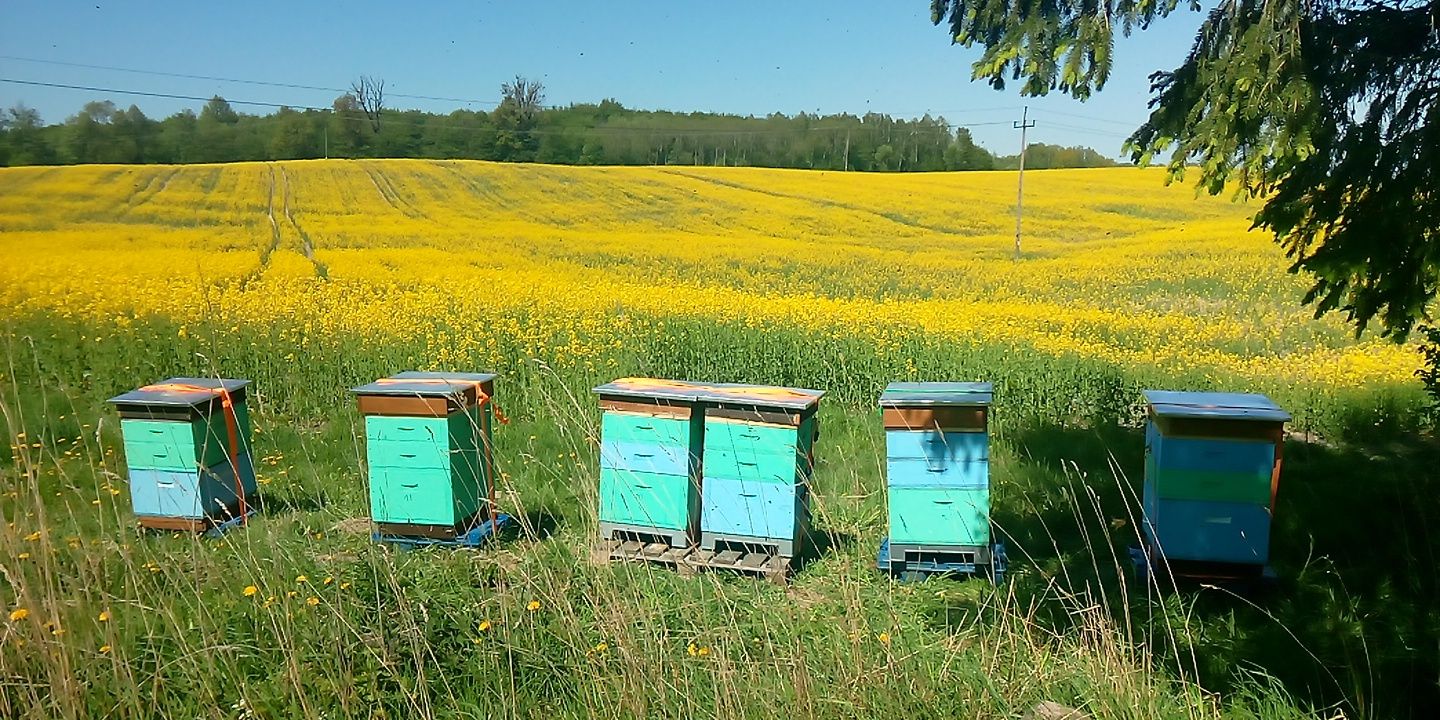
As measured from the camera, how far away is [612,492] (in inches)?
227

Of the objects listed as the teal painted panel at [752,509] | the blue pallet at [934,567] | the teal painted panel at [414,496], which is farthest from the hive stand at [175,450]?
the blue pallet at [934,567]

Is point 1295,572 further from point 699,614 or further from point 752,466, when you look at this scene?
point 699,614

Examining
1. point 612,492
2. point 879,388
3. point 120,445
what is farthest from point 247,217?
point 612,492

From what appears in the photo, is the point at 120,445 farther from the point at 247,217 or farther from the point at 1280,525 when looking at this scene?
the point at 1280,525

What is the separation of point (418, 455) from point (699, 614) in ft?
8.20

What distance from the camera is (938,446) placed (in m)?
5.41

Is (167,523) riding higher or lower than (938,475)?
lower

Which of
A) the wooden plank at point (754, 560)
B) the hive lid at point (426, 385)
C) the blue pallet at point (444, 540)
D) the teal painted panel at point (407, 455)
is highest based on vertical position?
the hive lid at point (426, 385)

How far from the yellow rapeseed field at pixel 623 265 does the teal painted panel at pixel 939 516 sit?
14.9 feet

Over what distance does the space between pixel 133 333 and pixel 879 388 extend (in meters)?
8.10

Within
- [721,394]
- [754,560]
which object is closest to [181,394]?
[721,394]

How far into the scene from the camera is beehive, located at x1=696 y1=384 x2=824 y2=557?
542 centimetres

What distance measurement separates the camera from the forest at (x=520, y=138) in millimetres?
13781

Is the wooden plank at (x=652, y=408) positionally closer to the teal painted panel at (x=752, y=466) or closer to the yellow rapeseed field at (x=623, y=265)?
the teal painted panel at (x=752, y=466)
